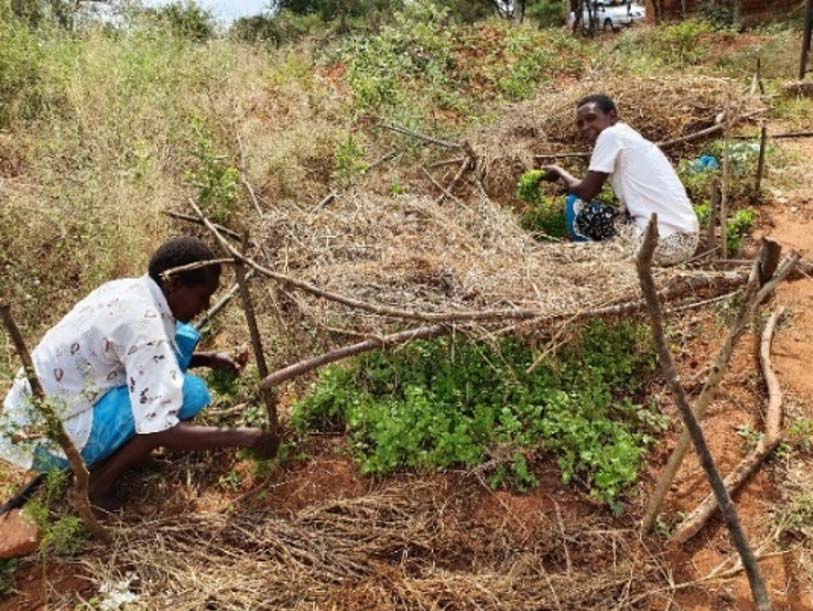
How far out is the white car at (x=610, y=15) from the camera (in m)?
17.1

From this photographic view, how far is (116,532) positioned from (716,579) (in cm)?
219

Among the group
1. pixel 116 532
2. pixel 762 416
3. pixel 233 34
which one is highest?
pixel 233 34

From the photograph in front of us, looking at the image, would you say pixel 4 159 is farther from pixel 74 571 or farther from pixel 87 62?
pixel 74 571

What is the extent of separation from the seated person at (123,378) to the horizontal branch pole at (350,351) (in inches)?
10.6

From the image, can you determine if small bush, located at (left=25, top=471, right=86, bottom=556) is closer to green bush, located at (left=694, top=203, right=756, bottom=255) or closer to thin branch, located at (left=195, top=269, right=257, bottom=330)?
thin branch, located at (left=195, top=269, right=257, bottom=330)

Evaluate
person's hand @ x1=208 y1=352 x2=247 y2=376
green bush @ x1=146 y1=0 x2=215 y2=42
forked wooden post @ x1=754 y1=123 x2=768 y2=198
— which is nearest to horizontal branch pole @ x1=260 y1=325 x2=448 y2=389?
person's hand @ x1=208 y1=352 x2=247 y2=376

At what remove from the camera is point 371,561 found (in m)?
2.42

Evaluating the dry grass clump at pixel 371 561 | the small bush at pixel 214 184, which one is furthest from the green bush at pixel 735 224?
the small bush at pixel 214 184

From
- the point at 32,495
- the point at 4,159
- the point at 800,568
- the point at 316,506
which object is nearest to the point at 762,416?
the point at 800,568

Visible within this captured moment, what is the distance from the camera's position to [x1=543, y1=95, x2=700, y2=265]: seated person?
3.70 metres

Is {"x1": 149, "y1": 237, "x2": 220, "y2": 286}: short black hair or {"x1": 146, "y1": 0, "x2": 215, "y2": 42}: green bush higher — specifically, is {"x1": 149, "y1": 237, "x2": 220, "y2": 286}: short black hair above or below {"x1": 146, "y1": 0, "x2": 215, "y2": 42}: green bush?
below

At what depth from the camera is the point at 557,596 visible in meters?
2.24

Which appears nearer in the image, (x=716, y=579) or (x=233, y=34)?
(x=716, y=579)

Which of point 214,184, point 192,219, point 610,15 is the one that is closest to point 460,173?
point 214,184
